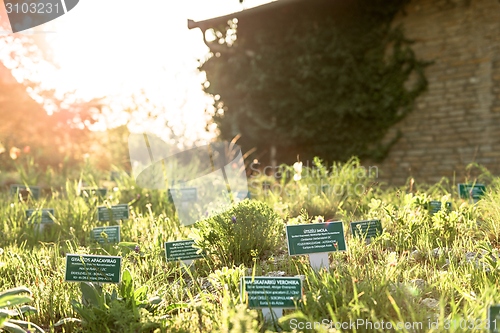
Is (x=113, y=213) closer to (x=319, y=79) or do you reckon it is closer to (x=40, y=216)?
(x=40, y=216)

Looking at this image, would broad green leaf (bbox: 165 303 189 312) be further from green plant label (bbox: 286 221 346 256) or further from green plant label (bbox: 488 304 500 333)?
green plant label (bbox: 488 304 500 333)

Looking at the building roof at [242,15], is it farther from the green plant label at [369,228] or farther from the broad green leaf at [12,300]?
the broad green leaf at [12,300]

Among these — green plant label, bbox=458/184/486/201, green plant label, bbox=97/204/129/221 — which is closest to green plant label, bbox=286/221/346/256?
green plant label, bbox=97/204/129/221

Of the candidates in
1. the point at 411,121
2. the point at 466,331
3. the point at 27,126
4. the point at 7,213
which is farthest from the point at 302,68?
the point at 466,331

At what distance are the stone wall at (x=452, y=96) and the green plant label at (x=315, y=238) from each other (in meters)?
5.73

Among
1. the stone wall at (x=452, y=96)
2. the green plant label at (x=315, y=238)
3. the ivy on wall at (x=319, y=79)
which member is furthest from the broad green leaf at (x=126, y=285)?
the ivy on wall at (x=319, y=79)

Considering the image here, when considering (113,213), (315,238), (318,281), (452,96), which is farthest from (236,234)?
(452,96)

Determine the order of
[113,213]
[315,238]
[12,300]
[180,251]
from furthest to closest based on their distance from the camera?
1. [113,213]
2. [180,251]
3. [315,238]
4. [12,300]

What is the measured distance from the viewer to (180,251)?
2836 millimetres

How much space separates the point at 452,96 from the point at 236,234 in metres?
6.27

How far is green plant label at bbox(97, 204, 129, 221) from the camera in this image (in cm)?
396

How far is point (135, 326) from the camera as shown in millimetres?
2084

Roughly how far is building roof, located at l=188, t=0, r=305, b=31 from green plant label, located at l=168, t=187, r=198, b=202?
5.27 meters

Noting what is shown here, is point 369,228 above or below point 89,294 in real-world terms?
below
